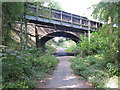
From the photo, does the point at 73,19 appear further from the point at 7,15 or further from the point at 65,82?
the point at 65,82

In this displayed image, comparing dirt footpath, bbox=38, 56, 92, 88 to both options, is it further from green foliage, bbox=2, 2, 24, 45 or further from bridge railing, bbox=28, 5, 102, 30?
bridge railing, bbox=28, 5, 102, 30

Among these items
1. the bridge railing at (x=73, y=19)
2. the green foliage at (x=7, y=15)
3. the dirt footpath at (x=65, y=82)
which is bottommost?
the dirt footpath at (x=65, y=82)

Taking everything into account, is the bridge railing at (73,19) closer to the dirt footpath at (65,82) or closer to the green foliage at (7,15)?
the green foliage at (7,15)

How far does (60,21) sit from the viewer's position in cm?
1002

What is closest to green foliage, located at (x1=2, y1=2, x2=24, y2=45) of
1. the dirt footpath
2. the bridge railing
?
the dirt footpath

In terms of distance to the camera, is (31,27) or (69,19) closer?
(31,27)

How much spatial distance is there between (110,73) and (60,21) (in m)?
7.13

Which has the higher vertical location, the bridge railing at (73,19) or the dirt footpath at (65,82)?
the bridge railing at (73,19)

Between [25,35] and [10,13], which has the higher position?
[10,13]

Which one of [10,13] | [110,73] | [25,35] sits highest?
[10,13]

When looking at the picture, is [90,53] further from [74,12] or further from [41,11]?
[41,11]

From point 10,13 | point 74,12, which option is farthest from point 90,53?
point 10,13

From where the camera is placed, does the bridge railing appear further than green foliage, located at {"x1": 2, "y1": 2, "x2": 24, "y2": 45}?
Yes

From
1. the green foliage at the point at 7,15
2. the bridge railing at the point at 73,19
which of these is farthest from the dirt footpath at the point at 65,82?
the bridge railing at the point at 73,19
